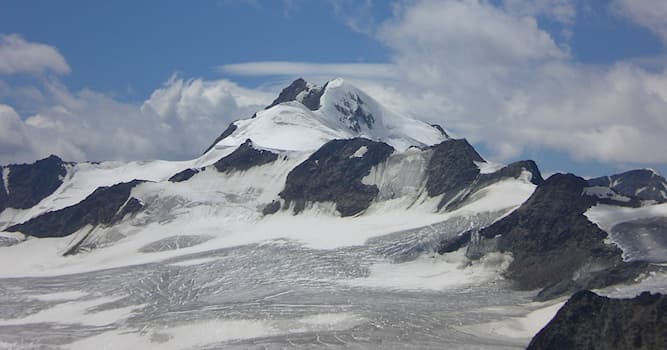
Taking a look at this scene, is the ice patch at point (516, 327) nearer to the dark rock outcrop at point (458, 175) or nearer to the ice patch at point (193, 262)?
the ice patch at point (193, 262)

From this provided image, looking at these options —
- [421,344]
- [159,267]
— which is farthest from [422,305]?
[159,267]

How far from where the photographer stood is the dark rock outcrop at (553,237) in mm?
125750

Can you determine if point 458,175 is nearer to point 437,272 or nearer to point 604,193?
point 604,193

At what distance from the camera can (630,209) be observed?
143m

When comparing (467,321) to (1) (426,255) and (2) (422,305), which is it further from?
(1) (426,255)

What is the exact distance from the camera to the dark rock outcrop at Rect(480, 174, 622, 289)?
126m

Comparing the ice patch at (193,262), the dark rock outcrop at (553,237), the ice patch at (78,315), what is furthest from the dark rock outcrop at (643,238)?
the ice patch at (78,315)

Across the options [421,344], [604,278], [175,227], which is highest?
[175,227]

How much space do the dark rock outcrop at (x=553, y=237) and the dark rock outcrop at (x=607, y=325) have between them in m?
40.1

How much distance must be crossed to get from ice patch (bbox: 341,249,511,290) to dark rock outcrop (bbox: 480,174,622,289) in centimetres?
314

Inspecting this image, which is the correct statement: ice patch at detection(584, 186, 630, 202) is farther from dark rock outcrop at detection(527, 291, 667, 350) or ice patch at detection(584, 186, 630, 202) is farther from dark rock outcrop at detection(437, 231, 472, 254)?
dark rock outcrop at detection(527, 291, 667, 350)

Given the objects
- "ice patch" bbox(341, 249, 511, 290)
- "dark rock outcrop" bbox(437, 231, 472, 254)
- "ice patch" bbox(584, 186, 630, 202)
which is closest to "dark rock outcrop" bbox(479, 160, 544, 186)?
"ice patch" bbox(584, 186, 630, 202)

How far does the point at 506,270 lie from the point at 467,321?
3194cm

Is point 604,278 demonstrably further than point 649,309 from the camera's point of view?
Yes
